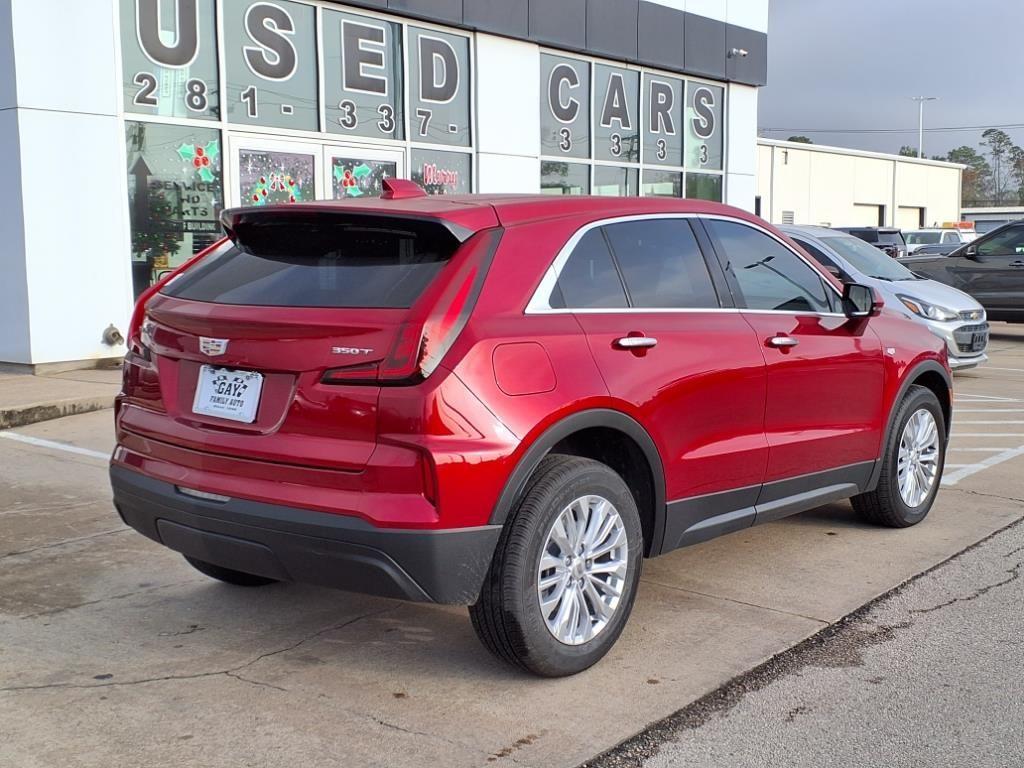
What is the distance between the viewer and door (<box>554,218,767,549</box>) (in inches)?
166

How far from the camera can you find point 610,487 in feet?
13.4

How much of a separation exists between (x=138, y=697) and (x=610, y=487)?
69.7 inches

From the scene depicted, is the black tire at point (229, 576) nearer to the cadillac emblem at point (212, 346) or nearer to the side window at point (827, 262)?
the cadillac emblem at point (212, 346)

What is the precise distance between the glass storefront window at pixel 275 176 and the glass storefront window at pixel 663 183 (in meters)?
6.29

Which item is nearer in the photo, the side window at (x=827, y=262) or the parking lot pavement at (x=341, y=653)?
the parking lot pavement at (x=341, y=653)

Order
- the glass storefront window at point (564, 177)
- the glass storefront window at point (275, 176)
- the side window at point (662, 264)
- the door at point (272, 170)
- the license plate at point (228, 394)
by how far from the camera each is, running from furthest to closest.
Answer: the glass storefront window at point (564, 177) → the glass storefront window at point (275, 176) → the door at point (272, 170) → the side window at point (662, 264) → the license plate at point (228, 394)

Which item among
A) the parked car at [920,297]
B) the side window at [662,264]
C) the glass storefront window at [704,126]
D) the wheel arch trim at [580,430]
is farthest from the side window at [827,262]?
the glass storefront window at [704,126]

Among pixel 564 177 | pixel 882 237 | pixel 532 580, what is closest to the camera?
pixel 532 580

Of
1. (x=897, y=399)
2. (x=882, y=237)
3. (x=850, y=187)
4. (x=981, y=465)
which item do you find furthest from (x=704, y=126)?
(x=850, y=187)

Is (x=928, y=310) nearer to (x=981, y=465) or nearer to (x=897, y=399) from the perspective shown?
(x=981, y=465)

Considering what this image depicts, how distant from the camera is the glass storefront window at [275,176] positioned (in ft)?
41.7

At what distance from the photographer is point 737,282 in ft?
16.3

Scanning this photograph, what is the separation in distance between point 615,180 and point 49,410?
10298mm

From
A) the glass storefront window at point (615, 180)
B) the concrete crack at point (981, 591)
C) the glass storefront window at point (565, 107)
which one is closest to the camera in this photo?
the concrete crack at point (981, 591)
